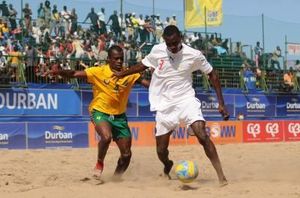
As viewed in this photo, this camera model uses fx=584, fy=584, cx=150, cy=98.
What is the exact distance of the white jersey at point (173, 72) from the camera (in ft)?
24.5

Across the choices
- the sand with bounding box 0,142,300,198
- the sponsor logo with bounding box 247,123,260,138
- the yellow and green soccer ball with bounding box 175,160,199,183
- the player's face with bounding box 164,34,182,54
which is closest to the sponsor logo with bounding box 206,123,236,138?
the sponsor logo with bounding box 247,123,260,138

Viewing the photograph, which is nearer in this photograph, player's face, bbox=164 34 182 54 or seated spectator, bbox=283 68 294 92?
player's face, bbox=164 34 182 54

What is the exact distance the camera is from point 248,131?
851 inches

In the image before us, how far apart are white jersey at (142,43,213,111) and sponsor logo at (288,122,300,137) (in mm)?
16244

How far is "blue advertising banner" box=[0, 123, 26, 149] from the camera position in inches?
632

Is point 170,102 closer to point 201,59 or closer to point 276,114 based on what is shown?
point 201,59

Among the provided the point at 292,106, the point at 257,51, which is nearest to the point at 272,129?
the point at 292,106

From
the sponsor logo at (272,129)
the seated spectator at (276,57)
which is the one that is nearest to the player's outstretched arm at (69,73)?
the sponsor logo at (272,129)

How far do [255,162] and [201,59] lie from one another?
513 cm

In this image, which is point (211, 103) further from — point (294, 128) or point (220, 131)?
point (294, 128)

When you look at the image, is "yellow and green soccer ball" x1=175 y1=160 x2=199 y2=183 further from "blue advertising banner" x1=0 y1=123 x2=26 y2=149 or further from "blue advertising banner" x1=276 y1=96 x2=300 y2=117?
"blue advertising banner" x1=276 y1=96 x2=300 y2=117

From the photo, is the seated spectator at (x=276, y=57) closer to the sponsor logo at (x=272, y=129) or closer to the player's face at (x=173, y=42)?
the sponsor logo at (x=272, y=129)

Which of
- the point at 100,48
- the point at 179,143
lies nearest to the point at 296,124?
the point at 179,143

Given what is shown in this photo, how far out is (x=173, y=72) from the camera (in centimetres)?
749
